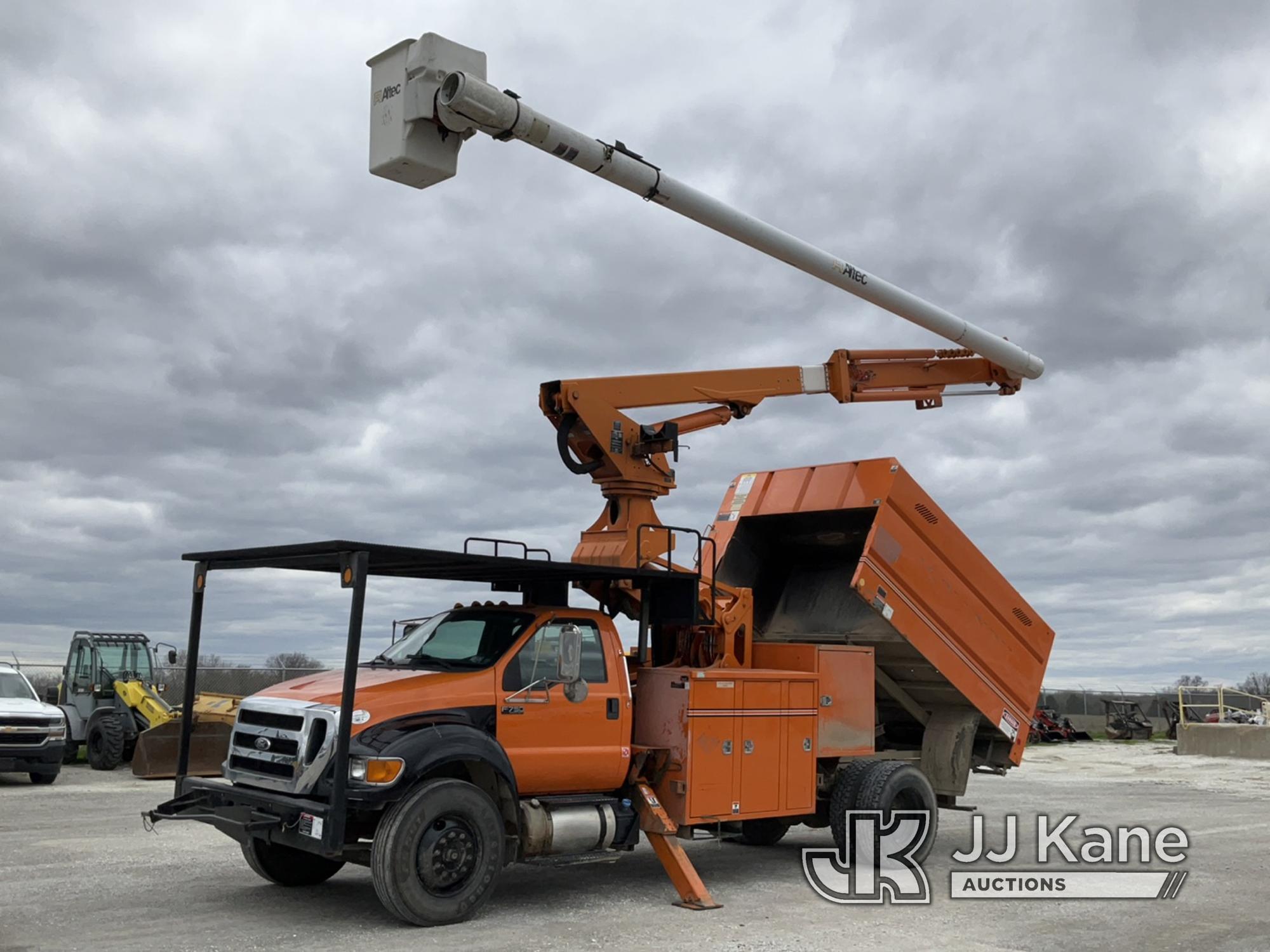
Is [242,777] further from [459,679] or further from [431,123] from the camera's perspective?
[431,123]

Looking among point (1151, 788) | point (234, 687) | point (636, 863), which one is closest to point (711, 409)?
point (636, 863)

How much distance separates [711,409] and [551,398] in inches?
74.9

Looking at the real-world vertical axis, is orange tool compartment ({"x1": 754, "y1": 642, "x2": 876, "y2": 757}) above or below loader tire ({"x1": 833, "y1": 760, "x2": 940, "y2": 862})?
above

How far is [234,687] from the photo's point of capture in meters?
28.2

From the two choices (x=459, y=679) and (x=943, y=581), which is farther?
(x=943, y=581)

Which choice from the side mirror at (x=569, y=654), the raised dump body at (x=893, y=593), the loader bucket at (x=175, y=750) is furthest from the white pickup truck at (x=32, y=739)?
the side mirror at (x=569, y=654)

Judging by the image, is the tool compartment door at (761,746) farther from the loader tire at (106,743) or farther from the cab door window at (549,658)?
the loader tire at (106,743)

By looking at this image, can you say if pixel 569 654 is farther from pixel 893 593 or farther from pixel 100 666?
pixel 100 666

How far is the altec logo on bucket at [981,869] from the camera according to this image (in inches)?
396

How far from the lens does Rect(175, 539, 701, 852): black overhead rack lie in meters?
8.04

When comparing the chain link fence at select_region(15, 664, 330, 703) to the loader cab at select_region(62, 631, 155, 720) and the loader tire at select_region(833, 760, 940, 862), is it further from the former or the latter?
the loader tire at select_region(833, 760, 940, 862)

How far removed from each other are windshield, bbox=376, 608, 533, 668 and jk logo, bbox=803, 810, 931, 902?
343cm

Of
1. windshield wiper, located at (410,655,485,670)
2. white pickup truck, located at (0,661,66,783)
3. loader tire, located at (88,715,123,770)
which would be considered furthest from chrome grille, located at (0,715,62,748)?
windshield wiper, located at (410,655,485,670)

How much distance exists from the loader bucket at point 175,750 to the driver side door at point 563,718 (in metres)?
10.4
